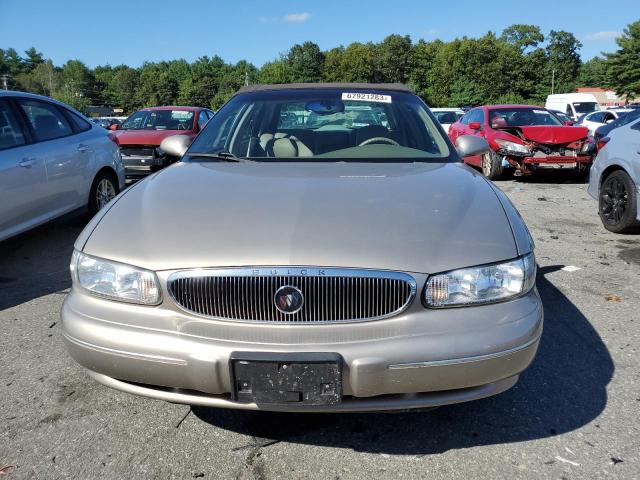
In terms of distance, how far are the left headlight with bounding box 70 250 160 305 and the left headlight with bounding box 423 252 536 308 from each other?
1.04 m

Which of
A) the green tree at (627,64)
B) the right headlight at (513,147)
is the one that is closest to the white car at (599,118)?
the right headlight at (513,147)

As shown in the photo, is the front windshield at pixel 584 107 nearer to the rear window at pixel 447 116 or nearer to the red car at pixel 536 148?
the rear window at pixel 447 116

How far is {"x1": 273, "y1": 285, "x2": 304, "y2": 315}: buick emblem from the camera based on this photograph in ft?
6.49

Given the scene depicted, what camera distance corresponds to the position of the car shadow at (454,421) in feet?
7.76

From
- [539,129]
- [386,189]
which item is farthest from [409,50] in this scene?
[386,189]

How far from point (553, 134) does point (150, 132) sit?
773 centimetres

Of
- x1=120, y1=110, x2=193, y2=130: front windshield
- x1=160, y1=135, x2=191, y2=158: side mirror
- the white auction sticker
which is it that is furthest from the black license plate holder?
x1=120, y1=110, x2=193, y2=130: front windshield

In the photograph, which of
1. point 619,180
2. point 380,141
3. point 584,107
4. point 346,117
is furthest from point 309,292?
point 584,107

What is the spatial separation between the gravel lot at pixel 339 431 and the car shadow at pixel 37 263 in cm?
104

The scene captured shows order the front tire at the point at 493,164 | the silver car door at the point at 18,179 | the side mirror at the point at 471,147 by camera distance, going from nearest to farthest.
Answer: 1. the side mirror at the point at 471,147
2. the silver car door at the point at 18,179
3. the front tire at the point at 493,164

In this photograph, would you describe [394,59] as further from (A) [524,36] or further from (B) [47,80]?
(B) [47,80]

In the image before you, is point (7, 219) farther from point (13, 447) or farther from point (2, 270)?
point (13, 447)

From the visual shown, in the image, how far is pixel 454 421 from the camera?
251cm

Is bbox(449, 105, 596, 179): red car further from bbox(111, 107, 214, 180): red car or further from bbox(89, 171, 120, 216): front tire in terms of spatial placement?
bbox(89, 171, 120, 216): front tire
